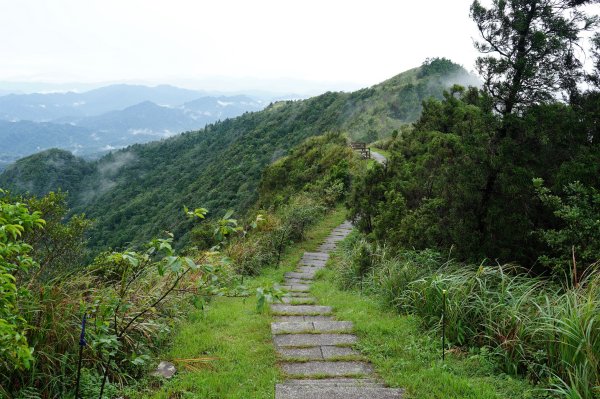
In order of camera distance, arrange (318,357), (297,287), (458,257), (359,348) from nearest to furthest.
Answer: (318,357) → (359,348) → (458,257) → (297,287)

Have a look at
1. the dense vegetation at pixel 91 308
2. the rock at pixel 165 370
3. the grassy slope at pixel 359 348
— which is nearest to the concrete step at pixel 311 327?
the grassy slope at pixel 359 348

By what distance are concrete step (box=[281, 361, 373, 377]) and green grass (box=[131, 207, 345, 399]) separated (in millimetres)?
164

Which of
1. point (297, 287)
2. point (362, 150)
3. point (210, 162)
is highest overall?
point (362, 150)

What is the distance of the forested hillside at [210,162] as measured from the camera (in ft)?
168

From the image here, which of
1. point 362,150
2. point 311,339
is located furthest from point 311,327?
point 362,150

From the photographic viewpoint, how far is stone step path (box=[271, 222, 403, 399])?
3.55m

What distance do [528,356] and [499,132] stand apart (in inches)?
117

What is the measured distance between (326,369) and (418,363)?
881 millimetres

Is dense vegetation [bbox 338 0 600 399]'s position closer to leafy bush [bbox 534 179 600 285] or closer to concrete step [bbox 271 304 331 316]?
leafy bush [bbox 534 179 600 285]

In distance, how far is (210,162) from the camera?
75812 millimetres

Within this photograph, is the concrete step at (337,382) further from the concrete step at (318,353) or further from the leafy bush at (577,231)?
the leafy bush at (577,231)

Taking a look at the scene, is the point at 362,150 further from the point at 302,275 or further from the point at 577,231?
the point at 577,231

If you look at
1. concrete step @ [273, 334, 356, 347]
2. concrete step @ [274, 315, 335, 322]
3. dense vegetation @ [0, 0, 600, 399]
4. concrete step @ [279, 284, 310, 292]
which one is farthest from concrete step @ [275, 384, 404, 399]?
concrete step @ [279, 284, 310, 292]

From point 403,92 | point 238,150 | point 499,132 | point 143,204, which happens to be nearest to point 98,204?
point 143,204
